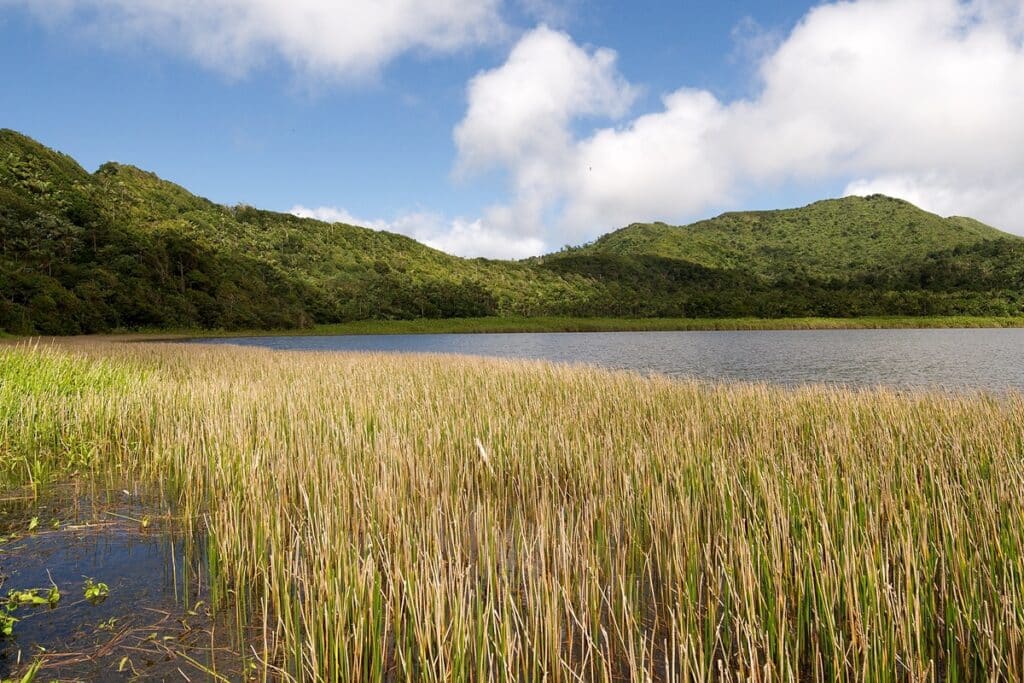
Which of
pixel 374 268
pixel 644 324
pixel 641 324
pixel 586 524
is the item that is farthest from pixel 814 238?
pixel 586 524

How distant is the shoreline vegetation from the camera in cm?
7038

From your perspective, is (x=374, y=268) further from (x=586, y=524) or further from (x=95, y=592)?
(x=586, y=524)

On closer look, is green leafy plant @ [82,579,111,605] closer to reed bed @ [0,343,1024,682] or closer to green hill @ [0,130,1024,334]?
reed bed @ [0,343,1024,682]

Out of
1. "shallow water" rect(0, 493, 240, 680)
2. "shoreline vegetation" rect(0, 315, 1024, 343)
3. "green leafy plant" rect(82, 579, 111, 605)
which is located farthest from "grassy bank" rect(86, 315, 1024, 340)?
"green leafy plant" rect(82, 579, 111, 605)

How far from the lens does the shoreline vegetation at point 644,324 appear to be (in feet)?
231

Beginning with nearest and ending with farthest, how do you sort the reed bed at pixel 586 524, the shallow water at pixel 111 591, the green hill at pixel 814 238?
the reed bed at pixel 586 524 → the shallow water at pixel 111 591 → the green hill at pixel 814 238

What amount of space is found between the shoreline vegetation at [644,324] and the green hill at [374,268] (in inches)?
136

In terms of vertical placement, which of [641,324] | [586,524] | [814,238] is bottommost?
[586,524]

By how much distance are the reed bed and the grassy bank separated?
59280mm

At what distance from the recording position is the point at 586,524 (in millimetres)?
3043

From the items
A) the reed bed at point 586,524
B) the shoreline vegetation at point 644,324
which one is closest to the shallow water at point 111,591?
the reed bed at point 586,524

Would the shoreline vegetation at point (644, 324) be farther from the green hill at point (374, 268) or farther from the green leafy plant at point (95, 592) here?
the green leafy plant at point (95, 592)

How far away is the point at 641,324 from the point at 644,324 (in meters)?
0.41

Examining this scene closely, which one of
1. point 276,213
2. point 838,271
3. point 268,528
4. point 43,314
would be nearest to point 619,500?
point 268,528
